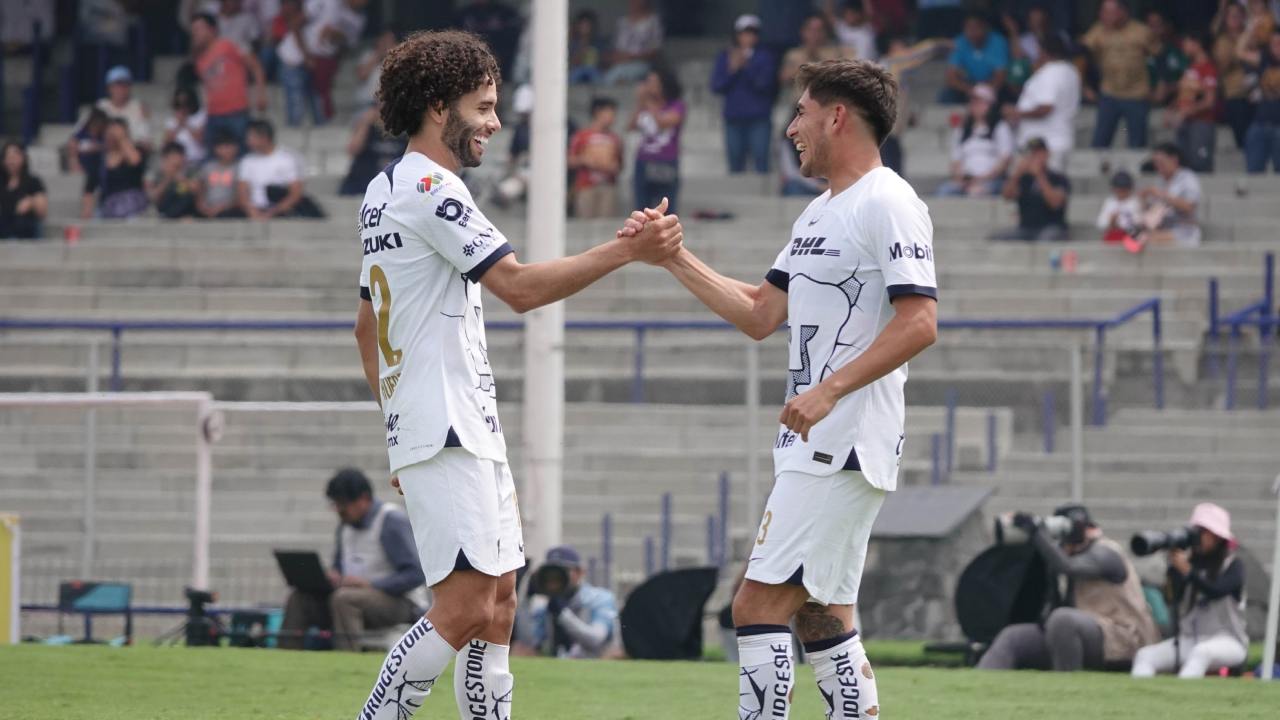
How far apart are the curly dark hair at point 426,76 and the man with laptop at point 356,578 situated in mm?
6502

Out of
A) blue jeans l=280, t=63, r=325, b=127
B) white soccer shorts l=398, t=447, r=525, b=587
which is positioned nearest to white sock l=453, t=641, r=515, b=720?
white soccer shorts l=398, t=447, r=525, b=587

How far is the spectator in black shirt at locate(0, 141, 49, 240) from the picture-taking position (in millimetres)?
22609

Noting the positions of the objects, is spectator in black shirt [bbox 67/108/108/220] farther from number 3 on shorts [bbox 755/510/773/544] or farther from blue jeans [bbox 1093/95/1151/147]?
number 3 on shorts [bbox 755/510/773/544]

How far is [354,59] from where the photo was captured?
86.8 ft

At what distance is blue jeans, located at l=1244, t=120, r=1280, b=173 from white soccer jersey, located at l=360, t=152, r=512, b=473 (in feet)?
54.1

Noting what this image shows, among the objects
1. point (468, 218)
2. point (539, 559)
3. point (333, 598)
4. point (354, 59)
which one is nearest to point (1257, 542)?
point (539, 559)

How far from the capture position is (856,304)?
659 centimetres

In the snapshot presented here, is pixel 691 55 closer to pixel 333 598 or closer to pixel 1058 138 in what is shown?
pixel 1058 138

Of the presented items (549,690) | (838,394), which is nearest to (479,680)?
(838,394)

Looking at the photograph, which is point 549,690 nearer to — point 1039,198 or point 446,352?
point 446,352

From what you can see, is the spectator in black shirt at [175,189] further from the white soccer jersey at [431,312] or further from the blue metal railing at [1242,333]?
the white soccer jersey at [431,312]

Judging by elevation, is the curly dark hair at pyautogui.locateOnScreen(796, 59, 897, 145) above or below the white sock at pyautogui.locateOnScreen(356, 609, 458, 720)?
above

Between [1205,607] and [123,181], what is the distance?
14.3m

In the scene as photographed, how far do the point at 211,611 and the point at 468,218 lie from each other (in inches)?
306
